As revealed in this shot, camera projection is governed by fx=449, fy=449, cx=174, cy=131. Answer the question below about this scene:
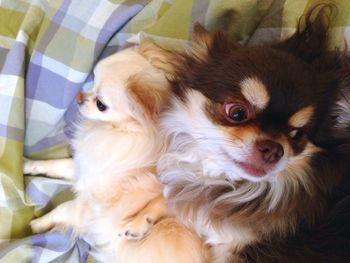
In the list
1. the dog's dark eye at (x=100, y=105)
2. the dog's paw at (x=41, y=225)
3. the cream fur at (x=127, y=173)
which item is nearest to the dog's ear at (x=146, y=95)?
the cream fur at (x=127, y=173)

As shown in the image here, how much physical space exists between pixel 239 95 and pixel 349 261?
1.70ft

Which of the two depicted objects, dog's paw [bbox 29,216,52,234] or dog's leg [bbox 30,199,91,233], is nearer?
dog's leg [bbox 30,199,91,233]

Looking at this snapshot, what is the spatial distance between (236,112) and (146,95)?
0.31m

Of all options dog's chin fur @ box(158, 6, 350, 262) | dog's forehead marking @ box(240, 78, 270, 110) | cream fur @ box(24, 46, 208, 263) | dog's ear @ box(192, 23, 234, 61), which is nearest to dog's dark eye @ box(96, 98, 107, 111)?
cream fur @ box(24, 46, 208, 263)

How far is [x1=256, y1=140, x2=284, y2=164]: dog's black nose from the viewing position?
1.07 meters

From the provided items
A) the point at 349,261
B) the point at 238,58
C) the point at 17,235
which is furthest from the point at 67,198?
the point at 349,261

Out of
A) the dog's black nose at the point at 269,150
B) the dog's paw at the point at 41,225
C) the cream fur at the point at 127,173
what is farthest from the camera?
the dog's paw at the point at 41,225

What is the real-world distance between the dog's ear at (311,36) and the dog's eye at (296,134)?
0.72 feet

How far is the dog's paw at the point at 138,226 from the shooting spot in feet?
4.18

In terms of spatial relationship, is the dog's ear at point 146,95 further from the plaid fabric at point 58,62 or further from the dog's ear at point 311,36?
the dog's ear at point 311,36

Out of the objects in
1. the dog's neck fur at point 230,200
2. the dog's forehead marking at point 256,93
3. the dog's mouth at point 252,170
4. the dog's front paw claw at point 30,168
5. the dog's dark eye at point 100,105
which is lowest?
the dog's front paw claw at point 30,168

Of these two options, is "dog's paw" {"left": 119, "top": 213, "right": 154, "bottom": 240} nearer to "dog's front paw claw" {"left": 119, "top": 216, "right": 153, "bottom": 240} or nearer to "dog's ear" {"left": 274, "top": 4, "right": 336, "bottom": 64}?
"dog's front paw claw" {"left": 119, "top": 216, "right": 153, "bottom": 240}

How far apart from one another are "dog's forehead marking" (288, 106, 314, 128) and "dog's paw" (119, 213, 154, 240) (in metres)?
0.48

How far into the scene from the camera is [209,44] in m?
1.26
